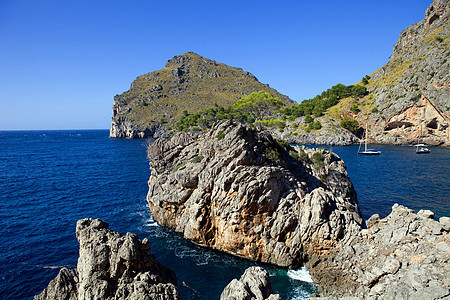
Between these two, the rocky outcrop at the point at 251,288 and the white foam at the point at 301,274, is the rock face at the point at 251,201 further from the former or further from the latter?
the rocky outcrop at the point at 251,288

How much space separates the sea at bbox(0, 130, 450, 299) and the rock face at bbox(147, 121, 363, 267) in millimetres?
2008

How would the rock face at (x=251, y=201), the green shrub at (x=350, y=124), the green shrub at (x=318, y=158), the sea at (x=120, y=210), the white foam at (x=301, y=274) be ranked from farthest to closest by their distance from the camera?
the green shrub at (x=350, y=124) < the green shrub at (x=318, y=158) < the rock face at (x=251, y=201) < the sea at (x=120, y=210) < the white foam at (x=301, y=274)

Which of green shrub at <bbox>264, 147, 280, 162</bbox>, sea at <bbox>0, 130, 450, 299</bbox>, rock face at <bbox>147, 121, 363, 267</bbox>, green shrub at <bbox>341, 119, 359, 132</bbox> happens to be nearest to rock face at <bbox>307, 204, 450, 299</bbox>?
rock face at <bbox>147, 121, 363, 267</bbox>

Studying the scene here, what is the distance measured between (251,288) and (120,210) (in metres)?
33.3

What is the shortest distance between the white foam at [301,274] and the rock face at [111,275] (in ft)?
45.8

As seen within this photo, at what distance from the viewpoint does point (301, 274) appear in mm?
26156

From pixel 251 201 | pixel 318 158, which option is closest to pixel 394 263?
pixel 251 201

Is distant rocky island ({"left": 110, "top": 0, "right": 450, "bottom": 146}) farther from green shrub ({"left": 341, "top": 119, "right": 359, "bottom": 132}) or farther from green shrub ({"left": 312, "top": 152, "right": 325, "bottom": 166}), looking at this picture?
green shrub ({"left": 312, "top": 152, "right": 325, "bottom": 166})

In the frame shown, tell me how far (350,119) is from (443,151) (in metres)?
46.3

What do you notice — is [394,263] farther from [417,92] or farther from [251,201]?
[417,92]

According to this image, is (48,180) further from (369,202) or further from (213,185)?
(369,202)

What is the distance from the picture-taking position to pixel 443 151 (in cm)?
9456

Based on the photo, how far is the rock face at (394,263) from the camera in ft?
59.6

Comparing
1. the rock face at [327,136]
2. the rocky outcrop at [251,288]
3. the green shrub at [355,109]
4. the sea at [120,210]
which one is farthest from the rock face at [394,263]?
the green shrub at [355,109]
